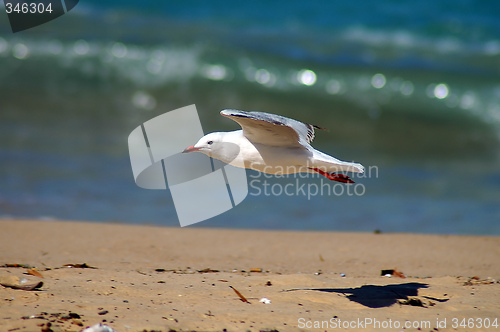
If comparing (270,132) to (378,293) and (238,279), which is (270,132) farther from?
(378,293)

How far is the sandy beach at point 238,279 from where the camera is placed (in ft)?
12.8

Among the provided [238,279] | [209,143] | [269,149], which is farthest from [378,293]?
[209,143]

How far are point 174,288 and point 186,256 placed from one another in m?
1.36

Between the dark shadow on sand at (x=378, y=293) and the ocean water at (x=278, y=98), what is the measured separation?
102 inches

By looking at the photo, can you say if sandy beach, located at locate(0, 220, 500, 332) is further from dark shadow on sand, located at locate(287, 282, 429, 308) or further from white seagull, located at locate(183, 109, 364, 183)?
white seagull, located at locate(183, 109, 364, 183)

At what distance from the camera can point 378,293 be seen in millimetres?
4695

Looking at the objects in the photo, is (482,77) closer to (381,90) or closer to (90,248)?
(381,90)

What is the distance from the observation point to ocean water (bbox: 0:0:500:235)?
26.5ft

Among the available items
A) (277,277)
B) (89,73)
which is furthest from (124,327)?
(89,73)

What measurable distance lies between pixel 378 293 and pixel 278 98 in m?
9.25

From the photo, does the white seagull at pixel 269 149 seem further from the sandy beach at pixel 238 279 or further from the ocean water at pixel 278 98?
the ocean water at pixel 278 98

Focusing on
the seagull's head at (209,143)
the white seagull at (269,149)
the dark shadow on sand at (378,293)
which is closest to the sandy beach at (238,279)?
the dark shadow on sand at (378,293)

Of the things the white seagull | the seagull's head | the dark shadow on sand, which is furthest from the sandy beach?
the seagull's head

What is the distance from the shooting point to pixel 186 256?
231 inches
